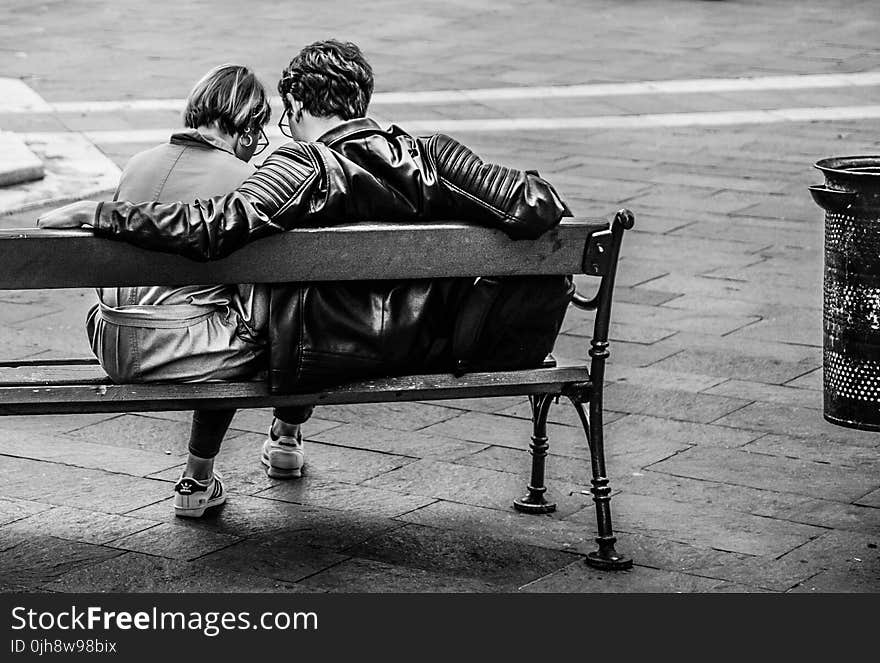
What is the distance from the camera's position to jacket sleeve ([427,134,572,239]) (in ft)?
12.6

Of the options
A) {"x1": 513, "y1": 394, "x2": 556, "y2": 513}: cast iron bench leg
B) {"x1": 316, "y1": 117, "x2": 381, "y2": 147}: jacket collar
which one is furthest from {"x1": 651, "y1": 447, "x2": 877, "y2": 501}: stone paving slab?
{"x1": 316, "y1": 117, "x2": 381, "y2": 147}: jacket collar

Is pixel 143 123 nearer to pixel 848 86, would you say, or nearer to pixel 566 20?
pixel 848 86

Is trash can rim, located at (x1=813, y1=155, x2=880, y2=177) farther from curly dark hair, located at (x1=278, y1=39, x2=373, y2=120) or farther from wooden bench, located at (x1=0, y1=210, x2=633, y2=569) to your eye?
curly dark hair, located at (x1=278, y1=39, x2=373, y2=120)

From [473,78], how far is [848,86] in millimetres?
2910

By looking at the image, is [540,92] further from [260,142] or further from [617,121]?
[260,142]

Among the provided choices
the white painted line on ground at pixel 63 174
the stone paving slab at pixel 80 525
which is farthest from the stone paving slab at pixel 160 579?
the white painted line on ground at pixel 63 174

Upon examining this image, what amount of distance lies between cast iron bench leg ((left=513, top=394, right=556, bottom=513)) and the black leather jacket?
55 cm

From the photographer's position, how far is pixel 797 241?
7.77 metres

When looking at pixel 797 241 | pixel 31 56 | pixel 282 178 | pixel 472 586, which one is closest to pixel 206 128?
pixel 282 178

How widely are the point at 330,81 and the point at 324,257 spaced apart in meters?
0.47

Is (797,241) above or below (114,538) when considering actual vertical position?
above

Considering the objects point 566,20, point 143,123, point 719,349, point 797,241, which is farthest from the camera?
point 566,20

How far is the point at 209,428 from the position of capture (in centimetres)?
431

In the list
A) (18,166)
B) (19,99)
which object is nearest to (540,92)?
(19,99)
